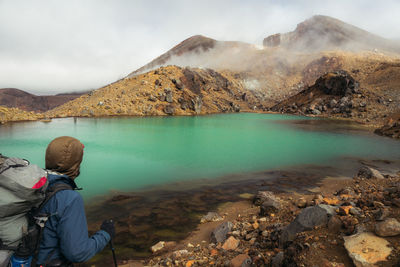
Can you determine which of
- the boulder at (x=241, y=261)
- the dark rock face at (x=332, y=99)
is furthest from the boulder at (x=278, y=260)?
the dark rock face at (x=332, y=99)

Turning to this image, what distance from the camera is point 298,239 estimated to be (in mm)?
4645

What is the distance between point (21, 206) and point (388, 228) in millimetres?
5472

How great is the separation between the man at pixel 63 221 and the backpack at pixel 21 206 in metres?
0.09

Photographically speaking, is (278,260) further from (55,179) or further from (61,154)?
(61,154)

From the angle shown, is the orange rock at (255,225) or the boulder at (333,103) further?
the boulder at (333,103)

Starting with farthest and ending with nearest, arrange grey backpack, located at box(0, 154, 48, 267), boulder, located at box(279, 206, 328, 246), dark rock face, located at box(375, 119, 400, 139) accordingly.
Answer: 1. dark rock face, located at box(375, 119, 400, 139)
2. boulder, located at box(279, 206, 328, 246)
3. grey backpack, located at box(0, 154, 48, 267)

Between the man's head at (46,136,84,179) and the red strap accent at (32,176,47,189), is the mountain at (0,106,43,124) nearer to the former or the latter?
the man's head at (46,136,84,179)

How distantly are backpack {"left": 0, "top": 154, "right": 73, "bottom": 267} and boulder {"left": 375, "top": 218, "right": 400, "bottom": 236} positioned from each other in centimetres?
512

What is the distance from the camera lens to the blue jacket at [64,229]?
2525 millimetres

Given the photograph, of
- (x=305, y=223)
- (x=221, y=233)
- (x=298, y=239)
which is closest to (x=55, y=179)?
(x=298, y=239)

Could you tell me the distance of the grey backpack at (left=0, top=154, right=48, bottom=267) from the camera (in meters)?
2.21

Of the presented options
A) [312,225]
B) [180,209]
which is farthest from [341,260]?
[180,209]

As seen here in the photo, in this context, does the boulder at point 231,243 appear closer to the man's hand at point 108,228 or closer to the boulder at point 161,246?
the boulder at point 161,246

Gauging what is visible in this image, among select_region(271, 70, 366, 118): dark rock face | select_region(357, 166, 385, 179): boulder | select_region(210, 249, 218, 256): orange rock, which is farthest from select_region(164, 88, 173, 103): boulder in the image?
select_region(210, 249, 218, 256): orange rock
